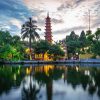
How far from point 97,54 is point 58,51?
9590 mm

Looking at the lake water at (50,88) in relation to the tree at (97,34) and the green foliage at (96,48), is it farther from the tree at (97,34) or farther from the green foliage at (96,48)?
the tree at (97,34)

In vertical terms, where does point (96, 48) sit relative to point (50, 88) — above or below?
above

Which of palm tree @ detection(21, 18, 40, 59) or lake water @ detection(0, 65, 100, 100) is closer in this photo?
lake water @ detection(0, 65, 100, 100)

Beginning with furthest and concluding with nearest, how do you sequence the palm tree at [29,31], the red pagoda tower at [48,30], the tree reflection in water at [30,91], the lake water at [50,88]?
the red pagoda tower at [48,30] → the palm tree at [29,31] → the lake water at [50,88] → the tree reflection in water at [30,91]

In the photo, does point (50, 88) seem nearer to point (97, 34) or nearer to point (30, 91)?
point (30, 91)

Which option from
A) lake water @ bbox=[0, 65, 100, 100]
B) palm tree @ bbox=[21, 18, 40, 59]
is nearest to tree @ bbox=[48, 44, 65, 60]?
palm tree @ bbox=[21, 18, 40, 59]

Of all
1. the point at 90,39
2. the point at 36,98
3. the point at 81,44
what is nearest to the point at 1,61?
the point at 90,39

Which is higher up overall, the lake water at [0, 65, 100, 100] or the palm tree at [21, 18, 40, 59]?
the palm tree at [21, 18, 40, 59]

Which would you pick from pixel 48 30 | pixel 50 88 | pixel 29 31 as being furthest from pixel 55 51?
pixel 50 88

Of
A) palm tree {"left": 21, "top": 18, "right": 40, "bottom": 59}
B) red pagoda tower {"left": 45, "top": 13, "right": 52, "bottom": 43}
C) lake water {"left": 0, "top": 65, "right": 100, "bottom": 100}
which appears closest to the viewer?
lake water {"left": 0, "top": 65, "right": 100, "bottom": 100}

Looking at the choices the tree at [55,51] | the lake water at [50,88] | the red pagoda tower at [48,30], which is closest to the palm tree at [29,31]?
the tree at [55,51]

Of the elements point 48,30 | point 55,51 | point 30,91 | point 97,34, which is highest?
point 48,30

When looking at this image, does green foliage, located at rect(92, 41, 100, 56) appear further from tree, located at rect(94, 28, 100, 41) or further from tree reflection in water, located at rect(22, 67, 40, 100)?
tree reflection in water, located at rect(22, 67, 40, 100)

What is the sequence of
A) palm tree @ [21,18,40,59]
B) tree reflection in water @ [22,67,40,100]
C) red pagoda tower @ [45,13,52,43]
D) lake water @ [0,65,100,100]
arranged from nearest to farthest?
tree reflection in water @ [22,67,40,100]
lake water @ [0,65,100,100]
palm tree @ [21,18,40,59]
red pagoda tower @ [45,13,52,43]
